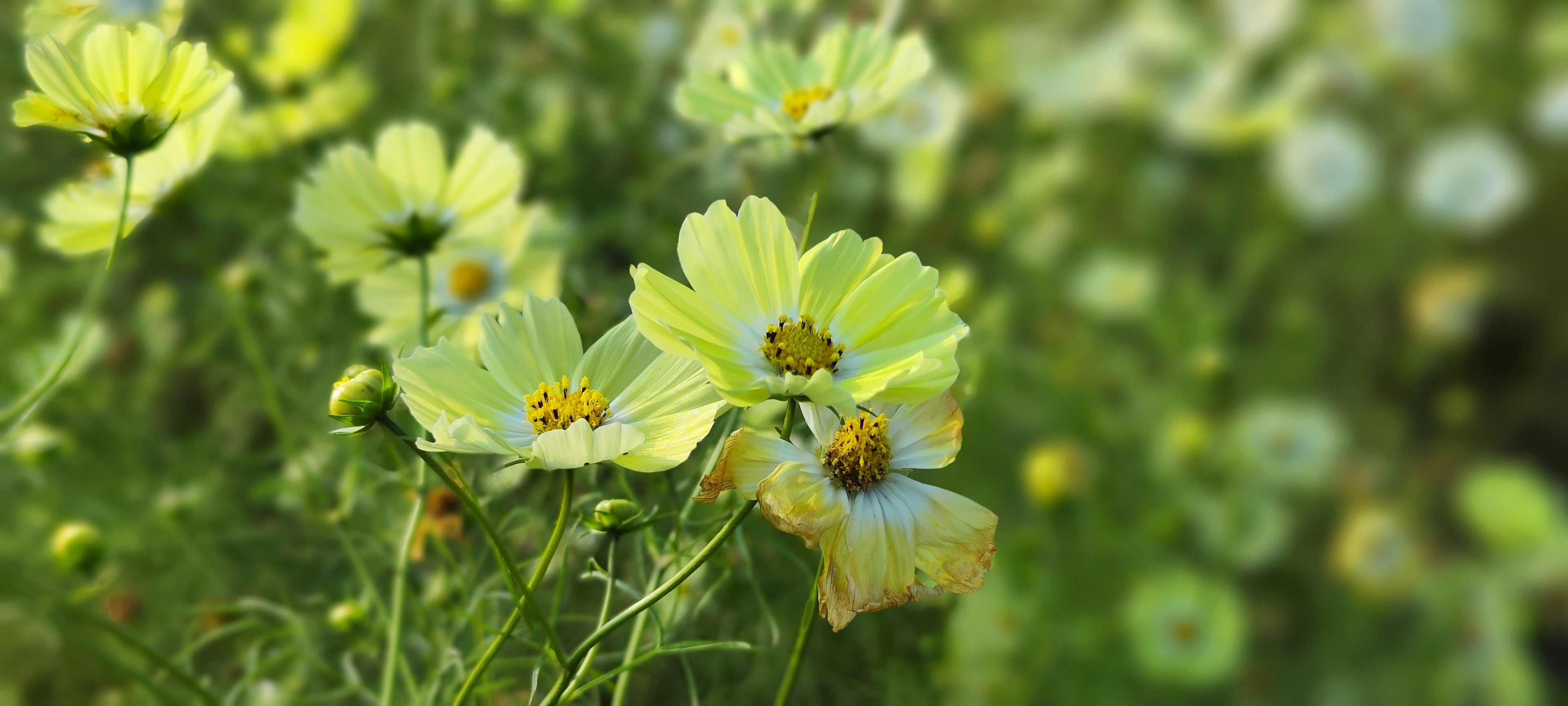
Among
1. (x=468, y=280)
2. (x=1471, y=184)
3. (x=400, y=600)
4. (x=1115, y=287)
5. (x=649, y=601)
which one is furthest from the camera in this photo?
(x=1471, y=184)

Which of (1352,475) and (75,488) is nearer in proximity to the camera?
(75,488)

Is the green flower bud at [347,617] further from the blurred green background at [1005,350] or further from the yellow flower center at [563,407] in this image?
the yellow flower center at [563,407]

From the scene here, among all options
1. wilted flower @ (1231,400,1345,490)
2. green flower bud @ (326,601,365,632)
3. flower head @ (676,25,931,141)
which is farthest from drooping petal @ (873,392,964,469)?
wilted flower @ (1231,400,1345,490)

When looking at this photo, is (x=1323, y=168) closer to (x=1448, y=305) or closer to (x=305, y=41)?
(x=1448, y=305)

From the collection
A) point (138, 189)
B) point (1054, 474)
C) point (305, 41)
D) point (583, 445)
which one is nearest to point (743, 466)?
point (583, 445)

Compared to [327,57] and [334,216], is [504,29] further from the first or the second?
[334,216]

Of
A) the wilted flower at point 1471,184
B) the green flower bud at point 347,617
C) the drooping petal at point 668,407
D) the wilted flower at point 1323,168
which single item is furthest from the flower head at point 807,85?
the wilted flower at point 1471,184

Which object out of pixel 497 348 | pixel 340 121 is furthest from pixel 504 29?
pixel 497 348
